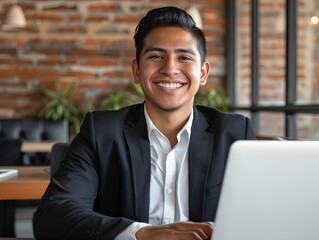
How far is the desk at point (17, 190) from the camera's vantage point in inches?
113

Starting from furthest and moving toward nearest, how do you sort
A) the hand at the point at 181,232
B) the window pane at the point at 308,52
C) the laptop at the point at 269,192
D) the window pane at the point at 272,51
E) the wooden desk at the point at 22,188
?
the window pane at the point at 272,51 < the window pane at the point at 308,52 < the wooden desk at the point at 22,188 < the hand at the point at 181,232 < the laptop at the point at 269,192

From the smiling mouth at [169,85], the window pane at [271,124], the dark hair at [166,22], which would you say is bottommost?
the window pane at [271,124]

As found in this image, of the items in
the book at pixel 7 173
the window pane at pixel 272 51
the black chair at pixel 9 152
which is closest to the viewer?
the book at pixel 7 173

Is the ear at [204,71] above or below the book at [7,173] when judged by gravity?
above

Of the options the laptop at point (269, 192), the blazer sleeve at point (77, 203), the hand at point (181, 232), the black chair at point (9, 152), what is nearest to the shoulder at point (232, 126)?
the blazer sleeve at point (77, 203)

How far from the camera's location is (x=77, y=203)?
1762mm

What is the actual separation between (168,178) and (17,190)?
1178 millimetres

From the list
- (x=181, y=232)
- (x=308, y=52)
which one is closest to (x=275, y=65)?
(x=308, y=52)

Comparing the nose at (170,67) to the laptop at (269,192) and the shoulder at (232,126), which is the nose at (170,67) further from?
the laptop at (269,192)

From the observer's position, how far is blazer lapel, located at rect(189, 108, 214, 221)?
6.11ft

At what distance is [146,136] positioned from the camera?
196 cm

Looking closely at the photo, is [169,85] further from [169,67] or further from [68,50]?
[68,50]

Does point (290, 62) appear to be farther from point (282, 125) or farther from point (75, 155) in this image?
point (75, 155)

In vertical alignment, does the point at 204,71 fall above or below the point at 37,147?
above
